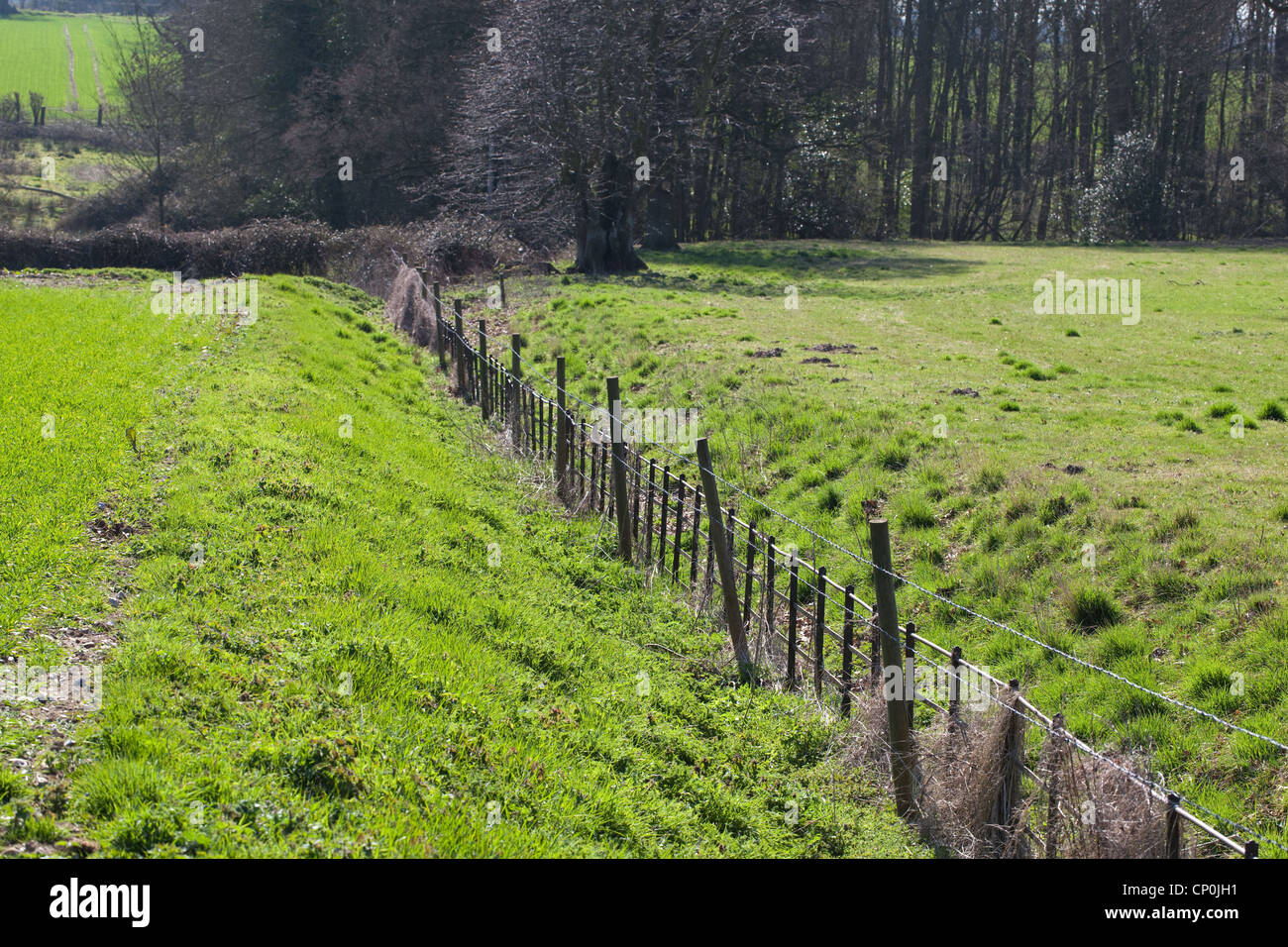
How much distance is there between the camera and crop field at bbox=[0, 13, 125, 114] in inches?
2699

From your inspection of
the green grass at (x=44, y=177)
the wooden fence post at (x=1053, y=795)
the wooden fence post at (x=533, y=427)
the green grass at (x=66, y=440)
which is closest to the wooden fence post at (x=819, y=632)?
the wooden fence post at (x=1053, y=795)

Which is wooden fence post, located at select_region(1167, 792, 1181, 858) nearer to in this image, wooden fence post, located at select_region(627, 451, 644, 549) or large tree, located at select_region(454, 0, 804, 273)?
wooden fence post, located at select_region(627, 451, 644, 549)

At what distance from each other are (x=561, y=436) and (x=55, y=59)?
89.3m

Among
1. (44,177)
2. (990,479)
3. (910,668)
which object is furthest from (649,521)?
Result: (44,177)

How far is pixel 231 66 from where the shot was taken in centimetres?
4369

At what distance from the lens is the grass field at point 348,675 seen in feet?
12.9

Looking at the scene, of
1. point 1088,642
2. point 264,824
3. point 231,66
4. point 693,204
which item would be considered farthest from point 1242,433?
point 231,66

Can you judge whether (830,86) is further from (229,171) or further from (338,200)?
(229,171)

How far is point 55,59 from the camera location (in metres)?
78.8

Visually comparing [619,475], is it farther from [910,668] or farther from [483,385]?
[483,385]

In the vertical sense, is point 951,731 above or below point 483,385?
below

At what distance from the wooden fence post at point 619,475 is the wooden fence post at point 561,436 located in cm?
135

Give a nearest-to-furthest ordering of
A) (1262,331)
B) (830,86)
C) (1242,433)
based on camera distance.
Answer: (1242,433)
(1262,331)
(830,86)

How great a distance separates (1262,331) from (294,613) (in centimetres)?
1674
